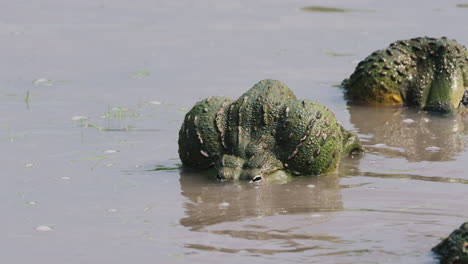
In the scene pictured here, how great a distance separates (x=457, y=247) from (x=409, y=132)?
5.07 m

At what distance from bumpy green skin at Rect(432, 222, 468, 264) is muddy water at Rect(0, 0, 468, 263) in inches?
11.7

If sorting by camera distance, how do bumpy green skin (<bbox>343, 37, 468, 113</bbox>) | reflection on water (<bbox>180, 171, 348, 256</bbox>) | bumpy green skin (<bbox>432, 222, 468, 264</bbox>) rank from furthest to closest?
bumpy green skin (<bbox>343, 37, 468, 113</bbox>) < reflection on water (<bbox>180, 171, 348, 256</bbox>) < bumpy green skin (<bbox>432, 222, 468, 264</bbox>)

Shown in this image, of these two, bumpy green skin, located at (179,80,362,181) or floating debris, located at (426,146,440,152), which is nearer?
bumpy green skin, located at (179,80,362,181)

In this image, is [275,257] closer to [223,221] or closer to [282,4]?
[223,221]

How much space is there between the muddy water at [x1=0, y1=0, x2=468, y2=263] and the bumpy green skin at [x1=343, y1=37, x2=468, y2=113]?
0.30 m

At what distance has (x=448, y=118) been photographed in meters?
11.9

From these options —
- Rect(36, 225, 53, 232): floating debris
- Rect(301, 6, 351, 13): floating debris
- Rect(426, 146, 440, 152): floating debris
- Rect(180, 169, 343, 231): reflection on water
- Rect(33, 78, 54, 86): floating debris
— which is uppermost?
Result: Rect(301, 6, 351, 13): floating debris

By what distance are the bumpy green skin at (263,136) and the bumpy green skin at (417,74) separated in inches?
137

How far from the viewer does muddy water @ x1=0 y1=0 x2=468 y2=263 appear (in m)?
7.25

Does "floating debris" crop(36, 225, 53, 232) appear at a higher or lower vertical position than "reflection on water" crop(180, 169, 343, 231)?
lower

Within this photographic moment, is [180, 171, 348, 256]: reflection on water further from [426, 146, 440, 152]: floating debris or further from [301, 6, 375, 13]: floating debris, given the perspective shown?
[301, 6, 375, 13]: floating debris

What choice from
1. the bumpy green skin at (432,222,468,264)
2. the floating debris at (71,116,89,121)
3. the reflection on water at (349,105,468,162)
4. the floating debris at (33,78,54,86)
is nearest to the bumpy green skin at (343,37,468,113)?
the reflection on water at (349,105,468,162)

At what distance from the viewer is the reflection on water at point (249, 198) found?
26.2 ft

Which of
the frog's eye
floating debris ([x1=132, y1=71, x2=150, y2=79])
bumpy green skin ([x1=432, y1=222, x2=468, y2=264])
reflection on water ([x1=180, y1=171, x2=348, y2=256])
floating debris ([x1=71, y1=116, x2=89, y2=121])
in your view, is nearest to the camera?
bumpy green skin ([x1=432, y1=222, x2=468, y2=264])
